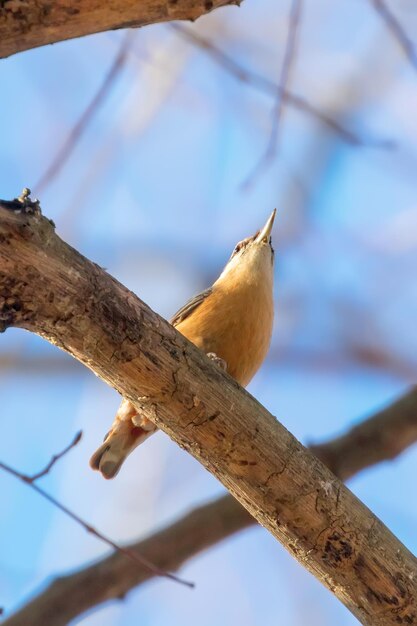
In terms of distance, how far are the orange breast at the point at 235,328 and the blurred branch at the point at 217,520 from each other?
21.5 inches

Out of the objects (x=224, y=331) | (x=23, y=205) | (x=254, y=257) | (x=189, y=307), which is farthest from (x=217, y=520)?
(x=23, y=205)

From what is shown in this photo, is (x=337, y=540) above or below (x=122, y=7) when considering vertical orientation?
below

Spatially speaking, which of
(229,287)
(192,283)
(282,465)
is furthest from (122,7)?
(192,283)

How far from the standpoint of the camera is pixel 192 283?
21.2 feet

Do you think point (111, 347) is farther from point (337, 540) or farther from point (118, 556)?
point (118, 556)

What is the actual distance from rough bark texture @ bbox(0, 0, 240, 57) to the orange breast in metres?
2.04

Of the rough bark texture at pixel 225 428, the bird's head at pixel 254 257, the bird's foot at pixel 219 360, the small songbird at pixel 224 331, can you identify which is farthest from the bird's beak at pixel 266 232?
the rough bark texture at pixel 225 428

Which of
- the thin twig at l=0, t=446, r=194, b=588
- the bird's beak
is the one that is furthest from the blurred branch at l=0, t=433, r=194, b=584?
the bird's beak

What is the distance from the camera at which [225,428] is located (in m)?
2.60

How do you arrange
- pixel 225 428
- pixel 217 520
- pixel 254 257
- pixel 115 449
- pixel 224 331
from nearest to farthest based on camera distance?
pixel 225 428 → pixel 217 520 → pixel 224 331 → pixel 115 449 → pixel 254 257

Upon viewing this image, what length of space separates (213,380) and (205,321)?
156cm

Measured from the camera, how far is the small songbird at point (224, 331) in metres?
4.07

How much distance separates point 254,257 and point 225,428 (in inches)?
89.6

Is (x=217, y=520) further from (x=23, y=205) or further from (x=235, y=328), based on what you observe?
(x=23, y=205)
